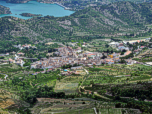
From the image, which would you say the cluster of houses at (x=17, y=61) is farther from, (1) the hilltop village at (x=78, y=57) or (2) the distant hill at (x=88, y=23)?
(2) the distant hill at (x=88, y=23)

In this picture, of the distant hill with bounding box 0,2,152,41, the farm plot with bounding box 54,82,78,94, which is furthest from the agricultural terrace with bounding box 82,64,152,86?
the distant hill with bounding box 0,2,152,41

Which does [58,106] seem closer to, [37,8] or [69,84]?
[69,84]

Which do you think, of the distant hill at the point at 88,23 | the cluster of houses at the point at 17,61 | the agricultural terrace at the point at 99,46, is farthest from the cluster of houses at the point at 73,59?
the distant hill at the point at 88,23

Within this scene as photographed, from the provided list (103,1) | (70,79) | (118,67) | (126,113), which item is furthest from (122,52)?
(103,1)

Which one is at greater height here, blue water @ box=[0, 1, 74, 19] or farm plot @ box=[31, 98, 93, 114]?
blue water @ box=[0, 1, 74, 19]

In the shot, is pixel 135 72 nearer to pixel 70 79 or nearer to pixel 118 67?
pixel 118 67

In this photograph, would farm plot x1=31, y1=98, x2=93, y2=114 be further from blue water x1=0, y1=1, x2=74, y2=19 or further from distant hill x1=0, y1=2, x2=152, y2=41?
blue water x1=0, y1=1, x2=74, y2=19

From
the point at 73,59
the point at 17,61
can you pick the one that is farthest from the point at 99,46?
the point at 17,61

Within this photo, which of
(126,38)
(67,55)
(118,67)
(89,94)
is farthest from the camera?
(126,38)

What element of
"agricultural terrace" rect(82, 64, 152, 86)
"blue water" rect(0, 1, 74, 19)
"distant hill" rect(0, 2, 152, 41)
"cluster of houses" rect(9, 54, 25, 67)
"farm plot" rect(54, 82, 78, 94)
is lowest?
"farm plot" rect(54, 82, 78, 94)
